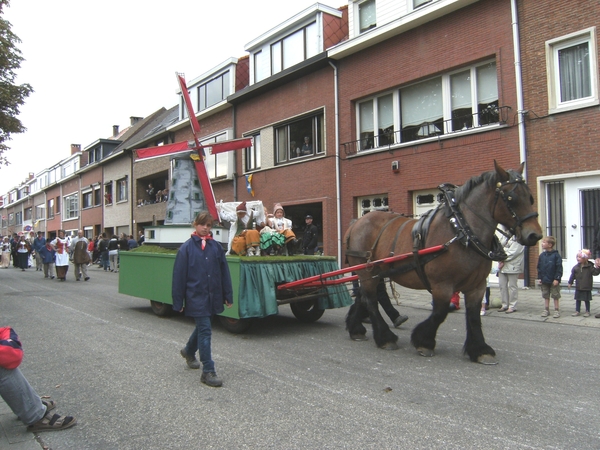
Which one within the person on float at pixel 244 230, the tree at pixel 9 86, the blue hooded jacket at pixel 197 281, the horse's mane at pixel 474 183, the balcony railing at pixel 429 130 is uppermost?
the tree at pixel 9 86

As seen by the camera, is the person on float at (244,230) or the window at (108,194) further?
the window at (108,194)

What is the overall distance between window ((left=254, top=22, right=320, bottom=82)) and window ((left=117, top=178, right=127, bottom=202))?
1713 centimetres

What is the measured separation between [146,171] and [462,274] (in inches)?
1082

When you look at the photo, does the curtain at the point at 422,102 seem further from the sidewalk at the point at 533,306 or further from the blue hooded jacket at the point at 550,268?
the blue hooded jacket at the point at 550,268

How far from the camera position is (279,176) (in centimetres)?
1891

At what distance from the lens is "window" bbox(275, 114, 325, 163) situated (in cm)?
1748

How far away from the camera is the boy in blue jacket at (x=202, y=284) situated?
4820mm

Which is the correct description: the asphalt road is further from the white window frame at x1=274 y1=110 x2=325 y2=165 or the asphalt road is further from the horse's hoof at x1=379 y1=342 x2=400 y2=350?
the white window frame at x1=274 y1=110 x2=325 y2=165

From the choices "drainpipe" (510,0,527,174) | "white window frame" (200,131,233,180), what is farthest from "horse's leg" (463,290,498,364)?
"white window frame" (200,131,233,180)

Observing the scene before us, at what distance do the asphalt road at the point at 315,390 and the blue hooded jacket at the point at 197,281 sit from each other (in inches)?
29.7

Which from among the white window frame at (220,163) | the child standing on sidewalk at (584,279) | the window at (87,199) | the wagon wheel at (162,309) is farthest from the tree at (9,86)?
the window at (87,199)

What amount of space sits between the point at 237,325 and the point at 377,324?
6.91 feet

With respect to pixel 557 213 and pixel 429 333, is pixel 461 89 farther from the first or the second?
pixel 429 333

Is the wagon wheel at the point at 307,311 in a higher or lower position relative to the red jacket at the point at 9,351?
lower
